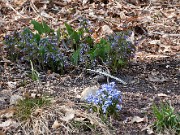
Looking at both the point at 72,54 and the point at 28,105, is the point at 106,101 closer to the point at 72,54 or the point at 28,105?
the point at 28,105

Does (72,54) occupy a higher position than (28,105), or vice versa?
(72,54)

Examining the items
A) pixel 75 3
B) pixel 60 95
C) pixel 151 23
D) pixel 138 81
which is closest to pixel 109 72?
pixel 138 81

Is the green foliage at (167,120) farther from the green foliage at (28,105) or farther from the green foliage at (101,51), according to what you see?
the green foliage at (101,51)

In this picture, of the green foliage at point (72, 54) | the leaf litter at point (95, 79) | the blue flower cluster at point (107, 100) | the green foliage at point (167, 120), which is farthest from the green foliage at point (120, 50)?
the green foliage at point (167, 120)

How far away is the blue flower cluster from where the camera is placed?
361 centimetres

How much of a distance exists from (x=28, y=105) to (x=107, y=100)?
600mm

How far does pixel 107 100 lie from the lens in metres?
3.62

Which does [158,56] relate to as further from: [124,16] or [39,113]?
[39,113]

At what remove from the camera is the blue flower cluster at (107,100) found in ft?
11.9

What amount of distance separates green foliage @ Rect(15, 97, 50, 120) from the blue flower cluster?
14.5 inches

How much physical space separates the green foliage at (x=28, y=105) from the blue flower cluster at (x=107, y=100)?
0.37m

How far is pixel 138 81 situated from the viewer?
15.2 feet

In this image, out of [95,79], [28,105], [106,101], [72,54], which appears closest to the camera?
[106,101]

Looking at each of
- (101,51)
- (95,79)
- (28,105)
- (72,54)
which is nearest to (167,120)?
(28,105)
